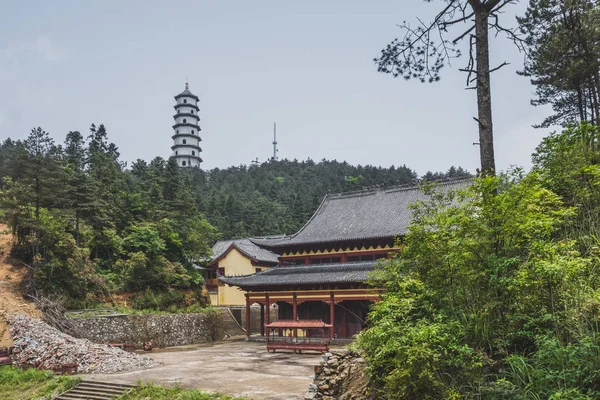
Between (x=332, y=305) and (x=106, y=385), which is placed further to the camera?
(x=332, y=305)

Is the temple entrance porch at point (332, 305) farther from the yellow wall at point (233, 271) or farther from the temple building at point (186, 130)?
the temple building at point (186, 130)

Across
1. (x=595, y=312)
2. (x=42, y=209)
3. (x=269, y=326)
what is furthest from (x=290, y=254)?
(x=595, y=312)

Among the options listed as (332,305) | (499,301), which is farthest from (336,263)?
(499,301)

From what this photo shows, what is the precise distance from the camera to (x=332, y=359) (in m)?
9.96

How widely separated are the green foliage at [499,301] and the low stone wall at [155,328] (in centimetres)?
1578

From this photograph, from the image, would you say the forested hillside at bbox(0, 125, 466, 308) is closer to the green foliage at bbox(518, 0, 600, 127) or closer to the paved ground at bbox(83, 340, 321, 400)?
the paved ground at bbox(83, 340, 321, 400)

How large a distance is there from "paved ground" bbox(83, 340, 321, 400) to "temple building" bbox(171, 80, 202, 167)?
66.5m

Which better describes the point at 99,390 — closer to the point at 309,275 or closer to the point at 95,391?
the point at 95,391

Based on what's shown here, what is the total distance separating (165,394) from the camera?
11719 mm

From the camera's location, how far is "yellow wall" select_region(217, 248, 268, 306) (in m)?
36.8

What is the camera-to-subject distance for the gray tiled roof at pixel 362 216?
24.6 metres

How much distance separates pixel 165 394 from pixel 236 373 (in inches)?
125

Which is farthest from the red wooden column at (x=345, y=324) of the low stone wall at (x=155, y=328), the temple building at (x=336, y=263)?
the low stone wall at (x=155, y=328)

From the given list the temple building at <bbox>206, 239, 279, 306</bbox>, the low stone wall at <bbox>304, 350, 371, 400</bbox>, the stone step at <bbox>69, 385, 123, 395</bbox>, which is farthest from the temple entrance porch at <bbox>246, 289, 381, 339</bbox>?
the low stone wall at <bbox>304, 350, 371, 400</bbox>
